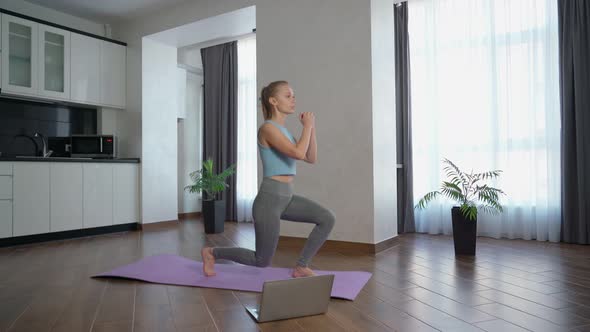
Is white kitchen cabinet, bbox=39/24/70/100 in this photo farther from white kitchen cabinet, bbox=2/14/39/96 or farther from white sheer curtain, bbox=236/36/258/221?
white sheer curtain, bbox=236/36/258/221

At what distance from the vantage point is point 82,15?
5695mm

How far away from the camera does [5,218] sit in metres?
4.18

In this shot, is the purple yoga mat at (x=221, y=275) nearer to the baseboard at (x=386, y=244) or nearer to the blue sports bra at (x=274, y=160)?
the blue sports bra at (x=274, y=160)

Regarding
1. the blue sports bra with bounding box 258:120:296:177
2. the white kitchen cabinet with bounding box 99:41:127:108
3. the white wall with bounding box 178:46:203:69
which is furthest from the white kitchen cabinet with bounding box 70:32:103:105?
the blue sports bra with bounding box 258:120:296:177

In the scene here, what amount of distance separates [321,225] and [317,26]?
2461mm

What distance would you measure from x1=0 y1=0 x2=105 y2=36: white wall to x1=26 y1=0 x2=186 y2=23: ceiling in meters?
A: 0.06

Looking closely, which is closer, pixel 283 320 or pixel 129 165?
pixel 283 320

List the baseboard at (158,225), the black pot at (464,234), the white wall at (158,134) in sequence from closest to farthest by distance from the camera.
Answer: the black pot at (464,234) < the baseboard at (158,225) < the white wall at (158,134)

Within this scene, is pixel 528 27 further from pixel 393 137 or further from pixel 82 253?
pixel 82 253

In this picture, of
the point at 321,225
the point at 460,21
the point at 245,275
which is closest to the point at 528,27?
Result: the point at 460,21

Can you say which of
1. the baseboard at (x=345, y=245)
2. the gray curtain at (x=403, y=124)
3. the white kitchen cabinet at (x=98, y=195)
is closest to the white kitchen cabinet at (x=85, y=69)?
the white kitchen cabinet at (x=98, y=195)

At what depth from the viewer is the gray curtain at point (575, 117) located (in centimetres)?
408

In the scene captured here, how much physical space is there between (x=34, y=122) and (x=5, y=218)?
1.53m

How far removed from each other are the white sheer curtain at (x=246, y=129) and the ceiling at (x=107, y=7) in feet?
4.84
